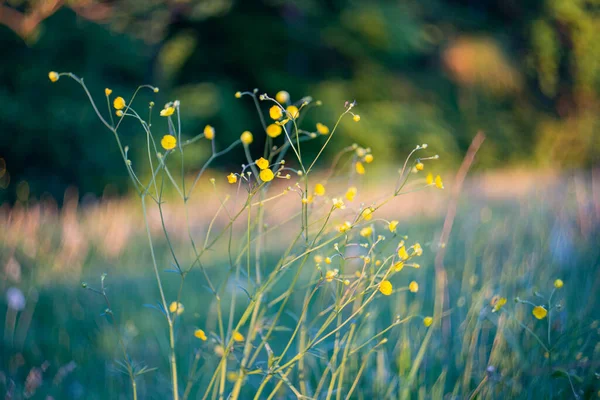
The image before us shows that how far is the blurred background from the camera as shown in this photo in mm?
1783

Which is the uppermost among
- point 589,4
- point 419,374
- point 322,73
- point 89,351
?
point 589,4

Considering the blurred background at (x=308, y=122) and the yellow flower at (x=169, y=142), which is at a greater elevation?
the yellow flower at (x=169, y=142)

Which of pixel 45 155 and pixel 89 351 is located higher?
pixel 89 351

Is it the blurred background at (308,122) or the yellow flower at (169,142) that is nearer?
the yellow flower at (169,142)

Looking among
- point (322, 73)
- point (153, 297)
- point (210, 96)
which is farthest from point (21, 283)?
point (322, 73)

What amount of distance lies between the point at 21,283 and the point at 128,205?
8.88 feet

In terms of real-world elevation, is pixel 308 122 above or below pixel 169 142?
below

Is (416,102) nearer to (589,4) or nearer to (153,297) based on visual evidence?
(589,4)

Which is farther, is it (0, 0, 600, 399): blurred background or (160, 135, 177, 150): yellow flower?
(0, 0, 600, 399): blurred background

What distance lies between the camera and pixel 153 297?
2.37 meters

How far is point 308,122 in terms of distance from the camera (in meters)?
7.89

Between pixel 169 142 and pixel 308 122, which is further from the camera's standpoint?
pixel 308 122

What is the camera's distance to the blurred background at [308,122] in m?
1.78

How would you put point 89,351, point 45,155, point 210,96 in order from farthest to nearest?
point 210,96
point 45,155
point 89,351
